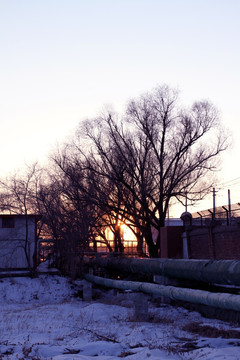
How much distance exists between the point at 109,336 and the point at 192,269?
5.56 meters

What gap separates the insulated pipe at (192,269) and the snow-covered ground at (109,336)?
4.34 ft

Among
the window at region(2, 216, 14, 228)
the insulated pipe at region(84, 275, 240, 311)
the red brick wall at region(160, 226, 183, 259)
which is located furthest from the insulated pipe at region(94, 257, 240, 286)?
the red brick wall at region(160, 226, 183, 259)

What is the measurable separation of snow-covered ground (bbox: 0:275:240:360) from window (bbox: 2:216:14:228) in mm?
10406

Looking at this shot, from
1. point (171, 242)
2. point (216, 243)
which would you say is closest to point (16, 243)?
point (171, 242)

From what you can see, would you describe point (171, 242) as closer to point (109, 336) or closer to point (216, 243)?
point (216, 243)

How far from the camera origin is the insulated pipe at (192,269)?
1241 cm

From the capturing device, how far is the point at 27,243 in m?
26.0

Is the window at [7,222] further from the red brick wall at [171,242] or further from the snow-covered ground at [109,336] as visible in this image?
the snow-covered ground at [109,336]

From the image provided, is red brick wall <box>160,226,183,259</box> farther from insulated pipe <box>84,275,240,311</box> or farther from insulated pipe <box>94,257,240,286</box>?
insulated pipe <box>84,275,240,311</box>

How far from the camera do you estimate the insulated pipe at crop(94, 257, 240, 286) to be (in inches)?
488

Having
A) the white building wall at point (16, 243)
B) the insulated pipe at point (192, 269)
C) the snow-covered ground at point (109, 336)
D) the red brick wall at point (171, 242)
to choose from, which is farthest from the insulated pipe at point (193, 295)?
the red brick wall at point (171, 242)

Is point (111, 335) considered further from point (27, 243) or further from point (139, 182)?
point (139, 182)

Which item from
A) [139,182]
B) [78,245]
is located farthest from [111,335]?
[139,182]

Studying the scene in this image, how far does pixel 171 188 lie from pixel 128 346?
23.7 metres
